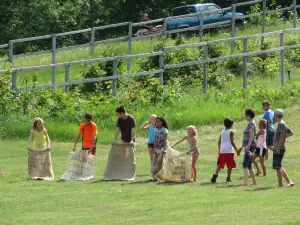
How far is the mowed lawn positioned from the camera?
17562mm

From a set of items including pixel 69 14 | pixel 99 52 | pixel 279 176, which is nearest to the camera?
pixel 279 176

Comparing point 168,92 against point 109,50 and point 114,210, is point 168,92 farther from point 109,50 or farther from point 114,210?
point 114,210

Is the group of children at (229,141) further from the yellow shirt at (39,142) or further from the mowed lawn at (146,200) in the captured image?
the mowed lawn at (146,200)

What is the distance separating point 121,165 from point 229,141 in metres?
2.52

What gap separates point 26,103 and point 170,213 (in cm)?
1432

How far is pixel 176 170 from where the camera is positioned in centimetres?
2256

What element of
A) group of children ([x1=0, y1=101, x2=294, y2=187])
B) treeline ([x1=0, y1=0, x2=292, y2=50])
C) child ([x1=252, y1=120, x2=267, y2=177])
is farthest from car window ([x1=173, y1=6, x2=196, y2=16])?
child ([x1=252, y1=120, x2=267, y2=177])

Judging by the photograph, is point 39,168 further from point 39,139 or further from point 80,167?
point 80,167

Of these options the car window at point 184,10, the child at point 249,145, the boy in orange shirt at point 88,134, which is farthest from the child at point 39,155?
the car window at point 184,10

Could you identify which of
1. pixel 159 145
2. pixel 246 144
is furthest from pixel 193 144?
pixel 246 144

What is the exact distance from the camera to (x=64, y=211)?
18.7 meters

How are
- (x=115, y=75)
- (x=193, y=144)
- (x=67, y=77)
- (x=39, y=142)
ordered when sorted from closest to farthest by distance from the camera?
(x=193, y=144)
(x=39, y=142)
(x=67, y=77)
(x=115, y=75)

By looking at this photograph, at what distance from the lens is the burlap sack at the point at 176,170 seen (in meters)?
22.5

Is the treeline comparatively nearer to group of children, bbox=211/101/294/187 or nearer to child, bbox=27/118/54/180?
child, bbox=27/118/54/180
